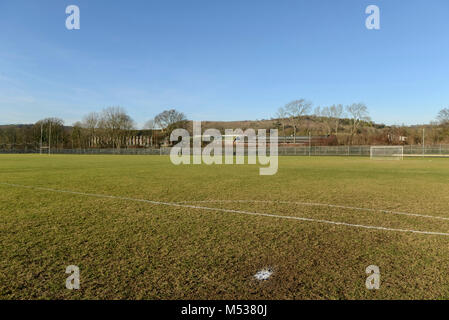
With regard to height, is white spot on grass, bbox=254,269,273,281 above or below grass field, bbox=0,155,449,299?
below

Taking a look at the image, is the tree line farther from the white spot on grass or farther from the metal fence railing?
the white spot on grass

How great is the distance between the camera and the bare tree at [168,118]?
9212 centimetres

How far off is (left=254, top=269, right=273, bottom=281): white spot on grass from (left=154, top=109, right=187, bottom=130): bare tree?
9070cm

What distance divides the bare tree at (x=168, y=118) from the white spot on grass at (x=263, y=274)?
9070 centimetres

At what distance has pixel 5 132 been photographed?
90438mm

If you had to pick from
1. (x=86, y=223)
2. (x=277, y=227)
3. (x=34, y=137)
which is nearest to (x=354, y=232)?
(x=277, y=227)

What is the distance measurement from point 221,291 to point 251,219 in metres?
3.14

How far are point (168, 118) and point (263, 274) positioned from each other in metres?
92.5

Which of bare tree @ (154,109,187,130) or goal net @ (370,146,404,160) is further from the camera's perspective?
bare tree @ (154,109,187,130)

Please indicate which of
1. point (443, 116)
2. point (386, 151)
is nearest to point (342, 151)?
point (386, 151)

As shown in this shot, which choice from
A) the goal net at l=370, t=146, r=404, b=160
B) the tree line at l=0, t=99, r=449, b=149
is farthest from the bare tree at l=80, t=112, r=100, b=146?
the goal net at l=370, t=146, r=404, b=160

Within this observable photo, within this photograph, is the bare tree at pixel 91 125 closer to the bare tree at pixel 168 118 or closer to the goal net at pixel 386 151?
the bare tree at pixel 168 118

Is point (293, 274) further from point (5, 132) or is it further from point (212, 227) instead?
point (5, 132)

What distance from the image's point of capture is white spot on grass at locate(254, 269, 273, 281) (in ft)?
10.7
